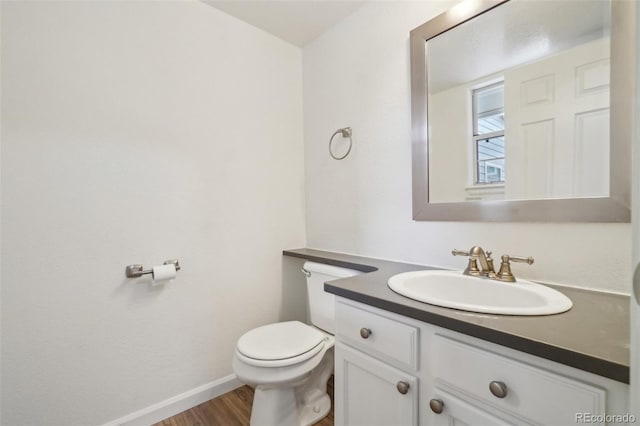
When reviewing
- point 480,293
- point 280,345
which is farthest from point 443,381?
point 280,345

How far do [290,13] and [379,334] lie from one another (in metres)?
1.81

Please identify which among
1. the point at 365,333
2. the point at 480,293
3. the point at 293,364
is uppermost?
the point at 480,293

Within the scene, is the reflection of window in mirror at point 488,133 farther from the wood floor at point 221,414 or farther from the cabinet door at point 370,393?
the wood floor at point 221,414

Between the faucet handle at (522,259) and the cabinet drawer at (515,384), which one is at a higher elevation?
the faucet handle at (522,259)

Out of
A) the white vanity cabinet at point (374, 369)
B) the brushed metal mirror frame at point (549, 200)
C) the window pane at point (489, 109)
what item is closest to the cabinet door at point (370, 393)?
the white vanity cabinet at point (374, 369)

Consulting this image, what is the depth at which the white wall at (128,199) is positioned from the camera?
3.62 feet

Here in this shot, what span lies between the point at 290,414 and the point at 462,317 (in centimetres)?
106

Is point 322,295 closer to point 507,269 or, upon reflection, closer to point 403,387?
point 403,387

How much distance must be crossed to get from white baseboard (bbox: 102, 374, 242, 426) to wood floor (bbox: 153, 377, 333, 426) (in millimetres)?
25

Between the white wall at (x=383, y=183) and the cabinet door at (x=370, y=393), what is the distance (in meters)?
0.58

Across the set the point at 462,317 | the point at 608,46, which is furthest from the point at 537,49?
the point at 462,317

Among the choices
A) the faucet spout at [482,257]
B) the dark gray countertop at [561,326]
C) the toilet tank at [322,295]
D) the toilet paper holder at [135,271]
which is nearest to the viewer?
the dark gray countertop at [561,326]

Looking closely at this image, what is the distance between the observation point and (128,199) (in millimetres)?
1317

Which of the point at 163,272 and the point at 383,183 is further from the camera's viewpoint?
the point at 383,183
